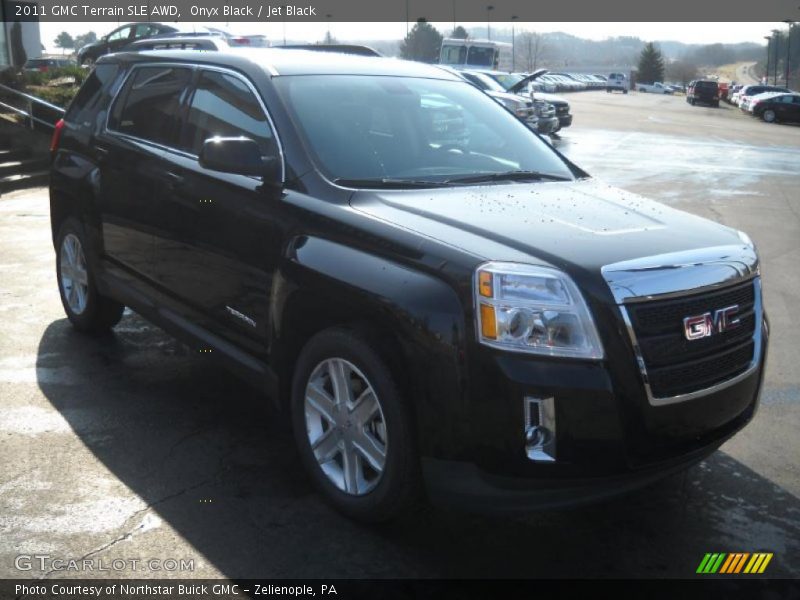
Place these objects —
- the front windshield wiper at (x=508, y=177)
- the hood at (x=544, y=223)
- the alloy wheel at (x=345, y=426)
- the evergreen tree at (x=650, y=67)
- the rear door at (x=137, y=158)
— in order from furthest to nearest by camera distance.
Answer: the evergreen tree at (x=650, y=67) < the rear door at (x=137, y=158) < the front windshield wiper at (x=508, y=177) < the alloy wheel at (x=345, y=426) < the hood at (x=544, y=223)

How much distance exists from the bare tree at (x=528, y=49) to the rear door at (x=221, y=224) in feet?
555

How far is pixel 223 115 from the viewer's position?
472 centimetres

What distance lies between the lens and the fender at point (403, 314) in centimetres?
322

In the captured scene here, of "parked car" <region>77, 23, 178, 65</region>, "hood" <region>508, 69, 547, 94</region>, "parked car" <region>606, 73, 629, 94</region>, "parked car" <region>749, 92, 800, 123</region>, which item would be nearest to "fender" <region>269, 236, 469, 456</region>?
"hood" <region>508, 69, 547, 94</region>

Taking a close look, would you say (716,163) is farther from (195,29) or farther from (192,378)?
(192,378)

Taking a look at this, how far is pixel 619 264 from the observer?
3.31 metres

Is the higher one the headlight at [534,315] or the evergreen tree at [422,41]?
the evergreen tree at [422,41]

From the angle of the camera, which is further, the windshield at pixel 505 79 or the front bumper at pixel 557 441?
the windshield at pixel 505 79

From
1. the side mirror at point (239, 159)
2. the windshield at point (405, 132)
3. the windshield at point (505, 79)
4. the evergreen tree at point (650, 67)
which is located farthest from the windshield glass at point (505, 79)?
the evergreen tree at point (650, 67)

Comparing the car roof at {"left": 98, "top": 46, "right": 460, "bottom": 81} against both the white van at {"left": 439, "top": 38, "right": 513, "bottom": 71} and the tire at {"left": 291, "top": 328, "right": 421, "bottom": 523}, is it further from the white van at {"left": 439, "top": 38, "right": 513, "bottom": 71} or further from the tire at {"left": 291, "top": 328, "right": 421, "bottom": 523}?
the white van at {"left": 439, "top": 38, "right": 513, "bottom": 71}

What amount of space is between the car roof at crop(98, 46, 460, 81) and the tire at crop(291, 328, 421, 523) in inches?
63.7

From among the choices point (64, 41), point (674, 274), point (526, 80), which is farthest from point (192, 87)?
point (64, 41)

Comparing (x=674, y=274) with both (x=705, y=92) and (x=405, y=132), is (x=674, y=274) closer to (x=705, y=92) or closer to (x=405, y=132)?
(x=405, y=132)

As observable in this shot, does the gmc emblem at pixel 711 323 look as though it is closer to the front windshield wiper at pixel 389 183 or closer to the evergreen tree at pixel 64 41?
the front windshield wiper at pixel 389 183
